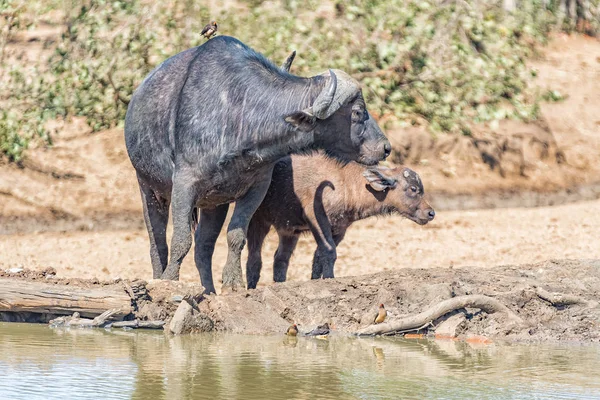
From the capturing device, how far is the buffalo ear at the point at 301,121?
1154 centimetres

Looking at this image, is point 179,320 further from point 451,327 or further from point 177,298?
point 451,327

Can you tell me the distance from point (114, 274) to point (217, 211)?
4.73 m

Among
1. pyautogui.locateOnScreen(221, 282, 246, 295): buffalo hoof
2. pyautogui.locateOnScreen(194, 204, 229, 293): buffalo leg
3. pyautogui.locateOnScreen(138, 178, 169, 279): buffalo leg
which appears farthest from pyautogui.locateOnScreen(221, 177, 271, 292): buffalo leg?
pyautogui.locateOnScreen(138, 178, 169, 279): buffalo leg

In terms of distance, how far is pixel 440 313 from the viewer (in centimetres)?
1129

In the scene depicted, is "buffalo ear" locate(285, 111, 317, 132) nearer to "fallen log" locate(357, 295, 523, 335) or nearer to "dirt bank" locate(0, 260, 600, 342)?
"dirt bank" locate(0, 260, 600, 342)

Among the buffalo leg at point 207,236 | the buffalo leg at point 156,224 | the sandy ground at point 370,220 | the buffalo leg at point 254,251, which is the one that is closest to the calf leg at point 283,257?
the buffalo leg at point 254,251

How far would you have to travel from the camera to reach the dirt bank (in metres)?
11.2

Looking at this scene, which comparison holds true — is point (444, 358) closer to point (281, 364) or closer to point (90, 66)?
point (281, 364)

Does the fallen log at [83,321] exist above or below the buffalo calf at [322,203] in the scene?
below

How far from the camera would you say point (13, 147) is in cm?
1741

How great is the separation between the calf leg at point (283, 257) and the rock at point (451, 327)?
3.60 metres

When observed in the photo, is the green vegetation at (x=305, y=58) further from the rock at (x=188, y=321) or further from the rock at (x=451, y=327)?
the rock at (x=188, y=321)

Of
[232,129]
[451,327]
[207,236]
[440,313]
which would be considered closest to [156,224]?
[207,236]

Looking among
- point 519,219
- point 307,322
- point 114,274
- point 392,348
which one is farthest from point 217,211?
point 519,219
